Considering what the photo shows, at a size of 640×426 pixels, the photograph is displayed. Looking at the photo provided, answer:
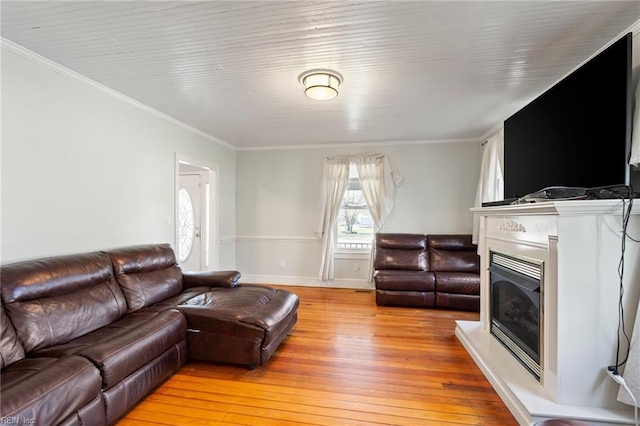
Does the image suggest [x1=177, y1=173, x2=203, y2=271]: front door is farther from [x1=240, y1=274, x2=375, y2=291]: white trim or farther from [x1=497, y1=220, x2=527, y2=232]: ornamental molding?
[x1=497, y1=220, x2=527, y2=232]: ornamental molding

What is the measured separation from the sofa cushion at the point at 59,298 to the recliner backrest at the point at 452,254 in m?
3.84

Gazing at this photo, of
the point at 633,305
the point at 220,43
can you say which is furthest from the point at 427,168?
the point at 220,43

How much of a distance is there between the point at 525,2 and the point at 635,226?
137 cm

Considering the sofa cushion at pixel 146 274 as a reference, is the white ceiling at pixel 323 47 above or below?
above

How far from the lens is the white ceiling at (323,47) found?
1662mm

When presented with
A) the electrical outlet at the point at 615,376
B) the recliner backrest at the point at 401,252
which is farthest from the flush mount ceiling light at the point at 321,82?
the electrical outlet at the point at 615,376

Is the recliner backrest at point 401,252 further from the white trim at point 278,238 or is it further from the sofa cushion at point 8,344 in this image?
the sofa cushion at point 8,344

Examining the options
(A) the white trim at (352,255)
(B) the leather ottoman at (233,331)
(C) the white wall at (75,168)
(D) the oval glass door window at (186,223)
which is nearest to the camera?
(C) the white wall at (75,168)

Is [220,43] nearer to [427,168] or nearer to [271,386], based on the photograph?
[271,386]

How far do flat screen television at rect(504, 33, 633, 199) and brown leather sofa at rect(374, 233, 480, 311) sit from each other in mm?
1732

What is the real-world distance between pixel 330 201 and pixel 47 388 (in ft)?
13.1

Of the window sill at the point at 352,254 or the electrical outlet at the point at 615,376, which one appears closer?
the electrical outlet at the point at 615,376

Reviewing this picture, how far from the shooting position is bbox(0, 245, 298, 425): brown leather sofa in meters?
1.42

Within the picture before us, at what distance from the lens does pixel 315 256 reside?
199 inches
